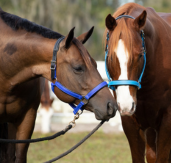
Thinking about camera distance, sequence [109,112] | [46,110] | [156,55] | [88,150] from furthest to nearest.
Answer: [46,110], [88,150], [156,55], [109,112]

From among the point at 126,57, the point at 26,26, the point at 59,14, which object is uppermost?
the point at 59,14

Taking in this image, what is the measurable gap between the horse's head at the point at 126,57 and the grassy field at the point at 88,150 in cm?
283

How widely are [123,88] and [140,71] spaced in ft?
0.93

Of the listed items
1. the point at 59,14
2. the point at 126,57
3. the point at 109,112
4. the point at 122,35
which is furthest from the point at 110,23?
the point at 59,14

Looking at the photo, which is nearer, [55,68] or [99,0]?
[55,68]

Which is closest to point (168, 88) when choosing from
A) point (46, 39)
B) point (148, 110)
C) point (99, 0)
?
point (148, 110)

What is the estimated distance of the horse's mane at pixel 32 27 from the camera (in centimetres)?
293

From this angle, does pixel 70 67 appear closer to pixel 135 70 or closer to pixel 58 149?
pixel 135 70

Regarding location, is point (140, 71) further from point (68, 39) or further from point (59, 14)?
point (59, 14)

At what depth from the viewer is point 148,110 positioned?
348 cm

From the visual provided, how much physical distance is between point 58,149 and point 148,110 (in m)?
3.45

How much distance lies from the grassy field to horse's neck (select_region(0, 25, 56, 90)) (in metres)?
2.84

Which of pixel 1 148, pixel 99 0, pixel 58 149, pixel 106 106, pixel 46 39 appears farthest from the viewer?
pixel 99 0

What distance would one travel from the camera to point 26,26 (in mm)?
3152
